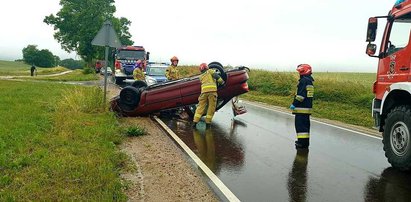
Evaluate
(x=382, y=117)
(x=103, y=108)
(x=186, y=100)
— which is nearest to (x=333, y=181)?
(x=382, y=117)

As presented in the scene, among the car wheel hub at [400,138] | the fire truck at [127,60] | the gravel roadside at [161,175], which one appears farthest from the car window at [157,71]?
the car wheel hub at [400,138]

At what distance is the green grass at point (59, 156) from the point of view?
4.43 metres

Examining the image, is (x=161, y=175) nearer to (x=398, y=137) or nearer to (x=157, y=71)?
(x=398, y=137)

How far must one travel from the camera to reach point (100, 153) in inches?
242

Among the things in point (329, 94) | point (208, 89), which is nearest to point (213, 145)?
point (208, 89)

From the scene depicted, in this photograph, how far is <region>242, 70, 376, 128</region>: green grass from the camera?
525 inches

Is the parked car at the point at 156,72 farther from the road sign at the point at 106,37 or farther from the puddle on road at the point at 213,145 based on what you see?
the puddle on road at the point at 213,145

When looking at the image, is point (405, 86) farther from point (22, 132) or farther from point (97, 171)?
point (22, 132)

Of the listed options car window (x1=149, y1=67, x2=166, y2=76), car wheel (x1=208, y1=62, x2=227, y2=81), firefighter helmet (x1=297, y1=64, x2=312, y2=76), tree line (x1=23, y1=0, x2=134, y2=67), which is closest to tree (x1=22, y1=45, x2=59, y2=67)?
tree line (x1=23, y1=0, x2=134, y2=67)

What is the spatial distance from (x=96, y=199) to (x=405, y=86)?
4605 millimetres

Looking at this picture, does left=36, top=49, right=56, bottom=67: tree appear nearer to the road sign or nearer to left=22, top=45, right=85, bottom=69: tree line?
left=22, top=45, right=85, bottom=69: tree line

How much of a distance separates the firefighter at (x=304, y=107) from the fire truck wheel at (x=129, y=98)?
499cm

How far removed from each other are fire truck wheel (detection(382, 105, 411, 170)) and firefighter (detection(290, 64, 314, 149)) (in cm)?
155

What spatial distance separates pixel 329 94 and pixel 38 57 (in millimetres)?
104073
